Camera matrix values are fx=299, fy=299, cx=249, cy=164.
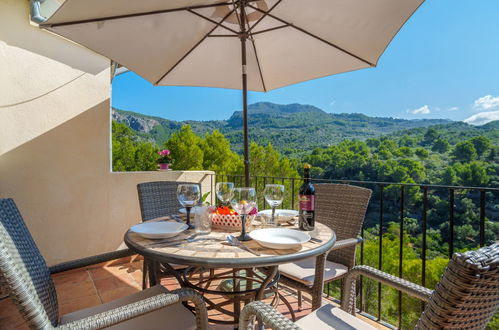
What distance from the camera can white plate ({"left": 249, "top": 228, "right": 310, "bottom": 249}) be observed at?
1219 millimetres

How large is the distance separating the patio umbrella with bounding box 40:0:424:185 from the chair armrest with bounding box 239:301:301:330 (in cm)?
127

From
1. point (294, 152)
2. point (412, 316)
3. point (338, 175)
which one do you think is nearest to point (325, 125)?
point (294, 152)

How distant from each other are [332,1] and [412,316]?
711 inches

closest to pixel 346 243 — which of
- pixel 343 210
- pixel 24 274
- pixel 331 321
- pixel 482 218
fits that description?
pixel 343 210

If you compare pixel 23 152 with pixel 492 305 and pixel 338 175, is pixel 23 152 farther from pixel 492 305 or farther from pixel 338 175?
pixel 338 175

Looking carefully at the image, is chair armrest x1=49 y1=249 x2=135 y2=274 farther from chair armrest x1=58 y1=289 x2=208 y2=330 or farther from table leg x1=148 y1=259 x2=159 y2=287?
chair armrest x1=58 y1=289 x2=208 y2=330

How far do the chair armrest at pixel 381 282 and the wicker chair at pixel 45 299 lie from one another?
725mm

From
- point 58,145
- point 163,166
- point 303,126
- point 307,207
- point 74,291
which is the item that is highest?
point 303,126

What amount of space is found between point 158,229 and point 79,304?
176 cm

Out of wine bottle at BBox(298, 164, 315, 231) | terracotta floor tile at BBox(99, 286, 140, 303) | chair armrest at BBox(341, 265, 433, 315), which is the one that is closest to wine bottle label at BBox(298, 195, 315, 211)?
wine bottle at BBox(298, 164, 315, 231)

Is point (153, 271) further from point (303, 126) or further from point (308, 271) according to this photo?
point (303, 126)

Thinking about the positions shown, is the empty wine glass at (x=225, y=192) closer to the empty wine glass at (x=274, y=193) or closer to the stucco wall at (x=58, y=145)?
the empty wine glass at (x=274, y=193)

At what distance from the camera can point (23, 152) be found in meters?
3.11

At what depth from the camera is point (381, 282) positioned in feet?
4.30
